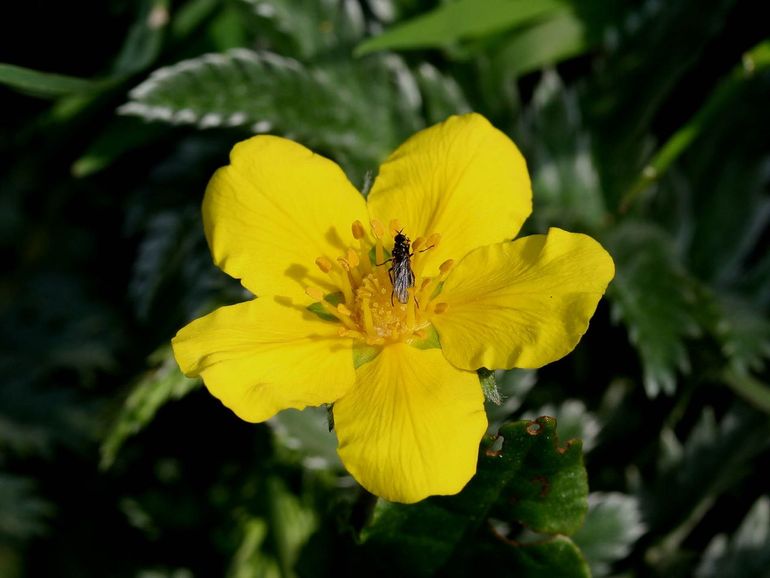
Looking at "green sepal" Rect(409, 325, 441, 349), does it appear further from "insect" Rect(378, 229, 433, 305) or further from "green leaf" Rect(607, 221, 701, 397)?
"green leaf" Rect(607, 221, 701, 397)

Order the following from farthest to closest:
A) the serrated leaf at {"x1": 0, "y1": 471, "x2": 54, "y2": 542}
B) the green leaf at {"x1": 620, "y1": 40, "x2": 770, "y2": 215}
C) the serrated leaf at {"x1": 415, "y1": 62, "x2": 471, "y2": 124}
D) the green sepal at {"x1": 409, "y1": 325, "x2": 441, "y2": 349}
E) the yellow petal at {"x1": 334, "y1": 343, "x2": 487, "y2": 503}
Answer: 1. the serrated leaf at {"x1": 0, "y1": 471, "x2": 54, "y2": 542}
2. the serrated leaf at {"x1": 415, "y1": 62, "x2": 471, "y2": 124}
3. the green leaf at {"x1": 620, "y1": 40, "x2": 770, "y2": 215}
4. the green sepal at {"x1": 409, "y1": 325, "x2": 441, "y2": 349}
5. the yellow petal at {"x1": 334, "y1": 343, "x2": 487, "y2": 503}

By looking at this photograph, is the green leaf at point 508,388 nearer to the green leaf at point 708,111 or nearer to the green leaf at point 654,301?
the green leaf at point 654,301

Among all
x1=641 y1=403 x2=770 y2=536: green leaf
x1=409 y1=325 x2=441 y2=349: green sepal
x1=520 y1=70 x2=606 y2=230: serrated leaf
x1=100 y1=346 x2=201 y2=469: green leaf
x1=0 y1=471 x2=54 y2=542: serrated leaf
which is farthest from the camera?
x1=0 y1=471 x2=54 y2=542: serrated leaf

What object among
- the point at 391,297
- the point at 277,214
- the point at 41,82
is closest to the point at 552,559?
the point at 391,297

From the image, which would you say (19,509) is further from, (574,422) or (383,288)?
(574,422)

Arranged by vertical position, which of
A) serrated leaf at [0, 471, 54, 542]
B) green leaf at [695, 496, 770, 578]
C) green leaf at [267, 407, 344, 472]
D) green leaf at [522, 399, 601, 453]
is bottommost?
serrated leaf at [0, 471, 54, 542]

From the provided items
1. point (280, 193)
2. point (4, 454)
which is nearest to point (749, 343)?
point (280, 193)

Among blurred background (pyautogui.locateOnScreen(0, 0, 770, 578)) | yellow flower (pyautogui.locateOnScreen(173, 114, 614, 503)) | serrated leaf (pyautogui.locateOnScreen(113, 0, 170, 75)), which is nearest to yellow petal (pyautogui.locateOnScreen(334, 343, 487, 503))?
yellow flower (pyautogui.locateOnScreen(173, 114, 614, 503))

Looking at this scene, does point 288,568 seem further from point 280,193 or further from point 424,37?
point 424,37
